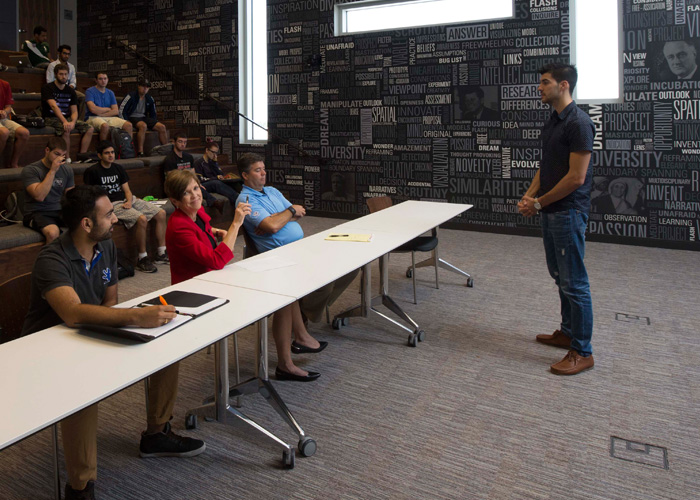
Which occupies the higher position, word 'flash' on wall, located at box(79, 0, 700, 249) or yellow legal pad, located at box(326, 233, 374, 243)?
word 'flash' on wall, located at box(79, 0, 700, 249)

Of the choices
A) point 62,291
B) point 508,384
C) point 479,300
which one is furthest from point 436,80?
point 62,291

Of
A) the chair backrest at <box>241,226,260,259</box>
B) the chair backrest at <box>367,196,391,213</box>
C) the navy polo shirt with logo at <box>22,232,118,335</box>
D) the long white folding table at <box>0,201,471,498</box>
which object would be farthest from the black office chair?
the navy polo shirt with logo at <box>22,232,118,335</box>

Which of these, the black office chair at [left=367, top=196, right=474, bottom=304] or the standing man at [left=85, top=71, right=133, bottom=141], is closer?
the black office chair at [left=367, top=196, right=474, bottom=304]

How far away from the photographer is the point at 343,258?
3051mm

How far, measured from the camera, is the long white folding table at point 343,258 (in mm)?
2615

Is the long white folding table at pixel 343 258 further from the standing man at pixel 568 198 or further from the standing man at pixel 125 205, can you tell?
the standing man at pixel 125 205

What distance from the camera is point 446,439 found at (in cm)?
255

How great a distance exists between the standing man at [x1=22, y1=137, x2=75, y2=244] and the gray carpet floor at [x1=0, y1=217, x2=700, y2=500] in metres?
2.15

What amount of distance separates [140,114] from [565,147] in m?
6.38

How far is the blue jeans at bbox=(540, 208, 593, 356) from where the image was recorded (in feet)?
10.2

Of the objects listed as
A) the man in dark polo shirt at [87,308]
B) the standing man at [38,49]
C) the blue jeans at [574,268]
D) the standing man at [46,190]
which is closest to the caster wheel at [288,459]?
the man in dark polo shirt at [87,308]

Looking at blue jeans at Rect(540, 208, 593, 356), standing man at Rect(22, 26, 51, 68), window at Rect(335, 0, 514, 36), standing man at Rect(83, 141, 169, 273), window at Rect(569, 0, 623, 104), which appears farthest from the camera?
standing man at Rect(22, 26, 51, 68)

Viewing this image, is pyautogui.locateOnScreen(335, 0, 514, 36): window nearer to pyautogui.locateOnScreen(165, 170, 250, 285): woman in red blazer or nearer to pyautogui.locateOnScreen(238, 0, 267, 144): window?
pyautogui.locateOnScreen(238, 0, 267, 144): window

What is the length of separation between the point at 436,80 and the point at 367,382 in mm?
5106
